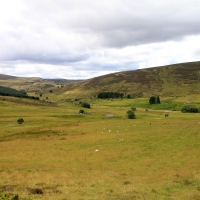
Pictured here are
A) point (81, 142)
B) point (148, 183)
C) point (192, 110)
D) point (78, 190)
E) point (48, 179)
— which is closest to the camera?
point (78, 190)

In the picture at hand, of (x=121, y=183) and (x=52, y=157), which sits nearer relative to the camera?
(x=121, y=183)

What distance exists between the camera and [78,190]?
2011cm

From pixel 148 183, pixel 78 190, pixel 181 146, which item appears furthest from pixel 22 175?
pixel 181 146

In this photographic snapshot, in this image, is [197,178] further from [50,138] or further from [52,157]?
[50,138]

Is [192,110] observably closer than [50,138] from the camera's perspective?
No

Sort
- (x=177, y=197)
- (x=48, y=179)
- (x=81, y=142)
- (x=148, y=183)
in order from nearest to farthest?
(x=177, y=197) < (x=148, y=183) < (x=48, y=179) < (x=81, y=142)

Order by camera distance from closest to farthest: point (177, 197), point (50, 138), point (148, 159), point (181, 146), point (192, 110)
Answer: point (177, 197), point (148, 159), point (181, 146), point (50, 138), point (192, 110)

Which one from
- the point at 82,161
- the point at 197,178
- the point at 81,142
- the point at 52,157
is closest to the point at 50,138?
the point at 81,142

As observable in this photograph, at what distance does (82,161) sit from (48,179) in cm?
1023

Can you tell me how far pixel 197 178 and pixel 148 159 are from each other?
401 inches

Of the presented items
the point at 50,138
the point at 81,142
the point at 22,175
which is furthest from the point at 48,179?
the point at 50,138

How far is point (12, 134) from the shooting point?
192 feet

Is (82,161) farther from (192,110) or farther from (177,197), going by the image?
(192,110)

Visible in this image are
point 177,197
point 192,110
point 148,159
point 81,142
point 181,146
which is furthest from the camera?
point 192,110
